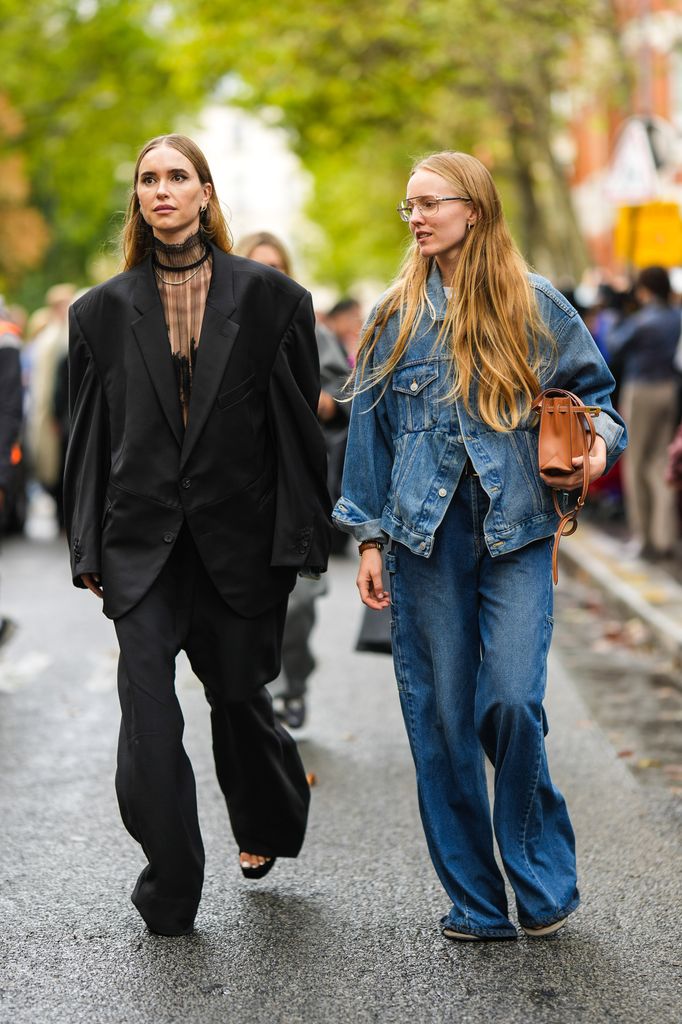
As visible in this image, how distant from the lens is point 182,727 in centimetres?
461

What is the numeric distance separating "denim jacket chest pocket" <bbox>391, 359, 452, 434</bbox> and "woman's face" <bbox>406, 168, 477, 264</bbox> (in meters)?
0.30

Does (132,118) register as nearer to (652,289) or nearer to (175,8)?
(175,8)

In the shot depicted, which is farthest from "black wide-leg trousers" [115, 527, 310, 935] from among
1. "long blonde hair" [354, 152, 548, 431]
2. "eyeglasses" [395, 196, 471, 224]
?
"eyeglasses" [395, 196, 471, 224]

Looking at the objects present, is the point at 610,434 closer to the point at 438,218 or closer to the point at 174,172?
the point at 438,218

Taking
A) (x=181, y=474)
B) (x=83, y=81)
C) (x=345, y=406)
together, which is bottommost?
(x=83, y=81)

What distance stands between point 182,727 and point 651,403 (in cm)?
873

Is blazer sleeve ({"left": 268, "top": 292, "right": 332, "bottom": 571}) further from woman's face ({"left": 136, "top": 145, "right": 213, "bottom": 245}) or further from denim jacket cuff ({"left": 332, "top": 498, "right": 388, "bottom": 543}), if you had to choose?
woman's face ({"left": 136, "top": 145, "right": 213, "bottom": 245})

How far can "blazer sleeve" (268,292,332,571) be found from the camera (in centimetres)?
464

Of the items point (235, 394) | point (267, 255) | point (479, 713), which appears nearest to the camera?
point (479, 713)

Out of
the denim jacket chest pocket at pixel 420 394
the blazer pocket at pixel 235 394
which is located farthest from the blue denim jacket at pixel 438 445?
the blazer pocket at pixel 235 394

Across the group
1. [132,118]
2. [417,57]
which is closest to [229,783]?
[417,57]

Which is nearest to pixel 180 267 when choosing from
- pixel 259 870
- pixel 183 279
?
pixel 183 279

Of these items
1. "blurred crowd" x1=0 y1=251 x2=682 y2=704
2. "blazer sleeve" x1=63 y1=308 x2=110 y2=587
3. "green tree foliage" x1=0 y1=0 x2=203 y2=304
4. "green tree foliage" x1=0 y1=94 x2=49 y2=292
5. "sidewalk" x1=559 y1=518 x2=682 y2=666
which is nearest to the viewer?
"blazer sleeve" x1=63 y1=308 x2=110 y2=587

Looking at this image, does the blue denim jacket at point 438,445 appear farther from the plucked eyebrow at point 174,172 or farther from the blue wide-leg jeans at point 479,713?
the plucked eyebrow at point 174,172
